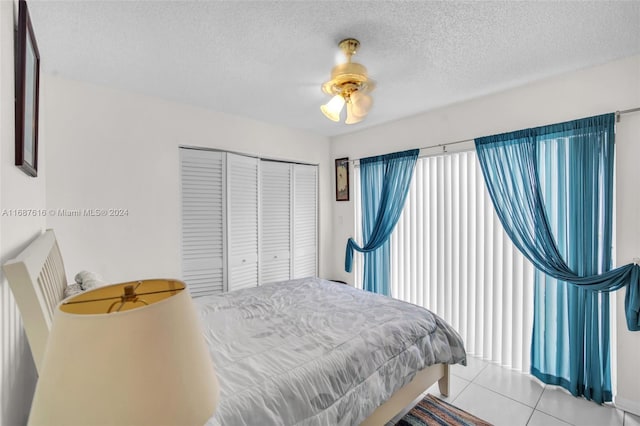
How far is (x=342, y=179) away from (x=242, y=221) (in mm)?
1566

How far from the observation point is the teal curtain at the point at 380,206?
3.35 m

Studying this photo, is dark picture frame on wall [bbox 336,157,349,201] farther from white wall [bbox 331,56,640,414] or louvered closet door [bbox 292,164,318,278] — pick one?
white wall [bbox 331,56,640,414]

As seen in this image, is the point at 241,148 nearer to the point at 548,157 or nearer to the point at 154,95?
the point at 154,95

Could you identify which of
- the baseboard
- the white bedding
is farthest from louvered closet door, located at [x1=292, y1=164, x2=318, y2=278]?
the baseboard

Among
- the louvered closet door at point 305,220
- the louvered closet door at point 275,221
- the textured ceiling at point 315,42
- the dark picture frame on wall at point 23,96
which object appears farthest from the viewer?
the louvered closet door at point 305,220

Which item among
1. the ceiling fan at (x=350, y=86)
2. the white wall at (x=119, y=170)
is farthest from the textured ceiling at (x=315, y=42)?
the white wall at (x=119, y=170)

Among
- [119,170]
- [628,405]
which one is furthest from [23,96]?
[628,405]

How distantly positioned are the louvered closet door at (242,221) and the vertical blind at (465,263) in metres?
1.77

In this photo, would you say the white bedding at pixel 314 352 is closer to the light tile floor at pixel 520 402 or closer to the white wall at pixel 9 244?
the light tile floor at pixel 520 402

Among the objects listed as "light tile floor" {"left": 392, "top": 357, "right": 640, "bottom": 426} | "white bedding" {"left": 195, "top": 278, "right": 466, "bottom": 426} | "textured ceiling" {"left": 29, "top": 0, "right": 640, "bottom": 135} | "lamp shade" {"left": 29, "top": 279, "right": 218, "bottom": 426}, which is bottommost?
"light tile floor" {"left": 392, "top": 357, "right": 640, "bottom": 426}

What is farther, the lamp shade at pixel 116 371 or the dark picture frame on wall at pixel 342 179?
the dark picture frame on wall at pixel 342 179

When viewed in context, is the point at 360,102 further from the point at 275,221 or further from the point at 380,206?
the point at 275,221

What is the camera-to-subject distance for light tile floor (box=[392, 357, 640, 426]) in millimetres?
1984

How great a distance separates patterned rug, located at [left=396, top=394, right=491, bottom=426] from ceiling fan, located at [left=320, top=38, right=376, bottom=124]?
2.18 meters
